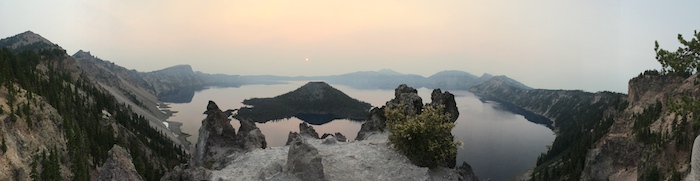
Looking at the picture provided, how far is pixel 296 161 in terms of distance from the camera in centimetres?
2814

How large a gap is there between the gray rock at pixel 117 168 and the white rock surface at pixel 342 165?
262 inches

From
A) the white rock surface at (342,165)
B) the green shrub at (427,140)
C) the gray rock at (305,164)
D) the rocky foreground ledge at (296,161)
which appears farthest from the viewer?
the green shrub at (427,140)

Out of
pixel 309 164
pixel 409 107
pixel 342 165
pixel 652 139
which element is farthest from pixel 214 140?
pixel 652 139

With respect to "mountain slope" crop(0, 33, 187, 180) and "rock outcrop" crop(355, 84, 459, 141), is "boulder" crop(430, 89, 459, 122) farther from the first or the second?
"mountain slope" crop(0, 33, 187, 180)

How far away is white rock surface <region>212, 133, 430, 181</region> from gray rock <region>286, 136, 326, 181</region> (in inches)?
24.8

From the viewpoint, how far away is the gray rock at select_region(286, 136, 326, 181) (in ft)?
90.2

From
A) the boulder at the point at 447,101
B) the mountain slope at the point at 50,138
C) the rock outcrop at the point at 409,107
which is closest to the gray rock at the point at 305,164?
the rock outcrop at the point at 409,107

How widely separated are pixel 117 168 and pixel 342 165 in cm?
1790

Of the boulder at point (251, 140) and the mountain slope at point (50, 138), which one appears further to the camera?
the mountain slope at point (50, 138)

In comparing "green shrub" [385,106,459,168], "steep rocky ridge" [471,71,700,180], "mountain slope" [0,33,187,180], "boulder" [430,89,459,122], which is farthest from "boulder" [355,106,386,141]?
"mountain slope" [0,33,187,180]

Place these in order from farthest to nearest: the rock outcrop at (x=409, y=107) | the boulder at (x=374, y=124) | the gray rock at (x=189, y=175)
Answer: the boulder at (x=374, y=124) → the rock outcrop at (x=409, y=107) → the gray rock at (x=189, y=175)

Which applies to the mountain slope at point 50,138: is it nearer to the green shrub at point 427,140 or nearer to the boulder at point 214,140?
the boulder at point 214,140

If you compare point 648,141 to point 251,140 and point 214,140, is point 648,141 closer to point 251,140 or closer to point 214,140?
point 251,140

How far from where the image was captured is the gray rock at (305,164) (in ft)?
90.2
